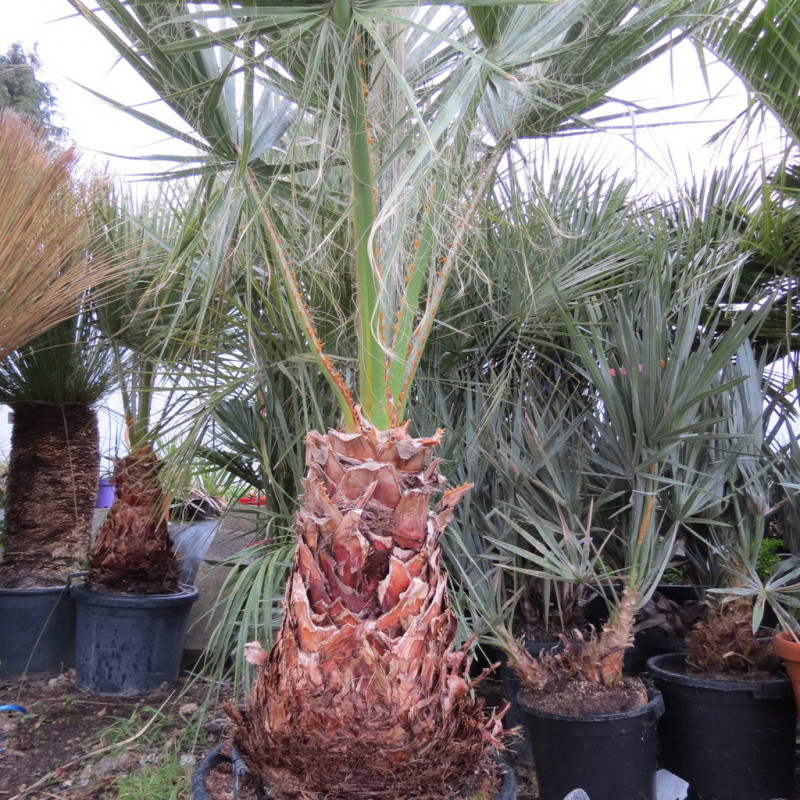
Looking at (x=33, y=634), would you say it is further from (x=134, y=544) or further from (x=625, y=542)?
(x=625, y=542)

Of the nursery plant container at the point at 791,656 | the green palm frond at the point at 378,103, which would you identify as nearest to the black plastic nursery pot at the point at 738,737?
the nursery plant container at the point at 791,656

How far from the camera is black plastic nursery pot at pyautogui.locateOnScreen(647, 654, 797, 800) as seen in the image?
1890 mm

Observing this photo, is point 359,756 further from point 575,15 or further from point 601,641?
point 575,15

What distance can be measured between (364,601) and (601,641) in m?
0.88

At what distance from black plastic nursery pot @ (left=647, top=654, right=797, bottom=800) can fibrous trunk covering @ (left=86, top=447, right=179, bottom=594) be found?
6.62ft

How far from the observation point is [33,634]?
2.82 metres

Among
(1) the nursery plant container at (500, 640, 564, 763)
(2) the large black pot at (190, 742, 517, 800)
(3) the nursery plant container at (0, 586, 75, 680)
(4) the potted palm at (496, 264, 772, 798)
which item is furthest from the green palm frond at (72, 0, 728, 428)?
(3) the nursery plant container at (0, 586, 75, 680)

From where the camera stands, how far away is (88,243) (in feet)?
7.77

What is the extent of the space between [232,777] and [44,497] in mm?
2044

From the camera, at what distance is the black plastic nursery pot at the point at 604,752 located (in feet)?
5.65

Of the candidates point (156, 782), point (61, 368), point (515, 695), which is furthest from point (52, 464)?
point (515, 695)

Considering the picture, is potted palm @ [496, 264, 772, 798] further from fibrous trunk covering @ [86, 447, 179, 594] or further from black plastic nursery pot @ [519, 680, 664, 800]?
fibrous trunk covering @ [86, 447, 179, 594]

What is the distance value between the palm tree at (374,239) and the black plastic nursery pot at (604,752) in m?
0.43

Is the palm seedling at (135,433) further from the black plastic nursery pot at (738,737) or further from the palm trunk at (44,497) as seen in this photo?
the black plastic nursery pot at (738,737)
